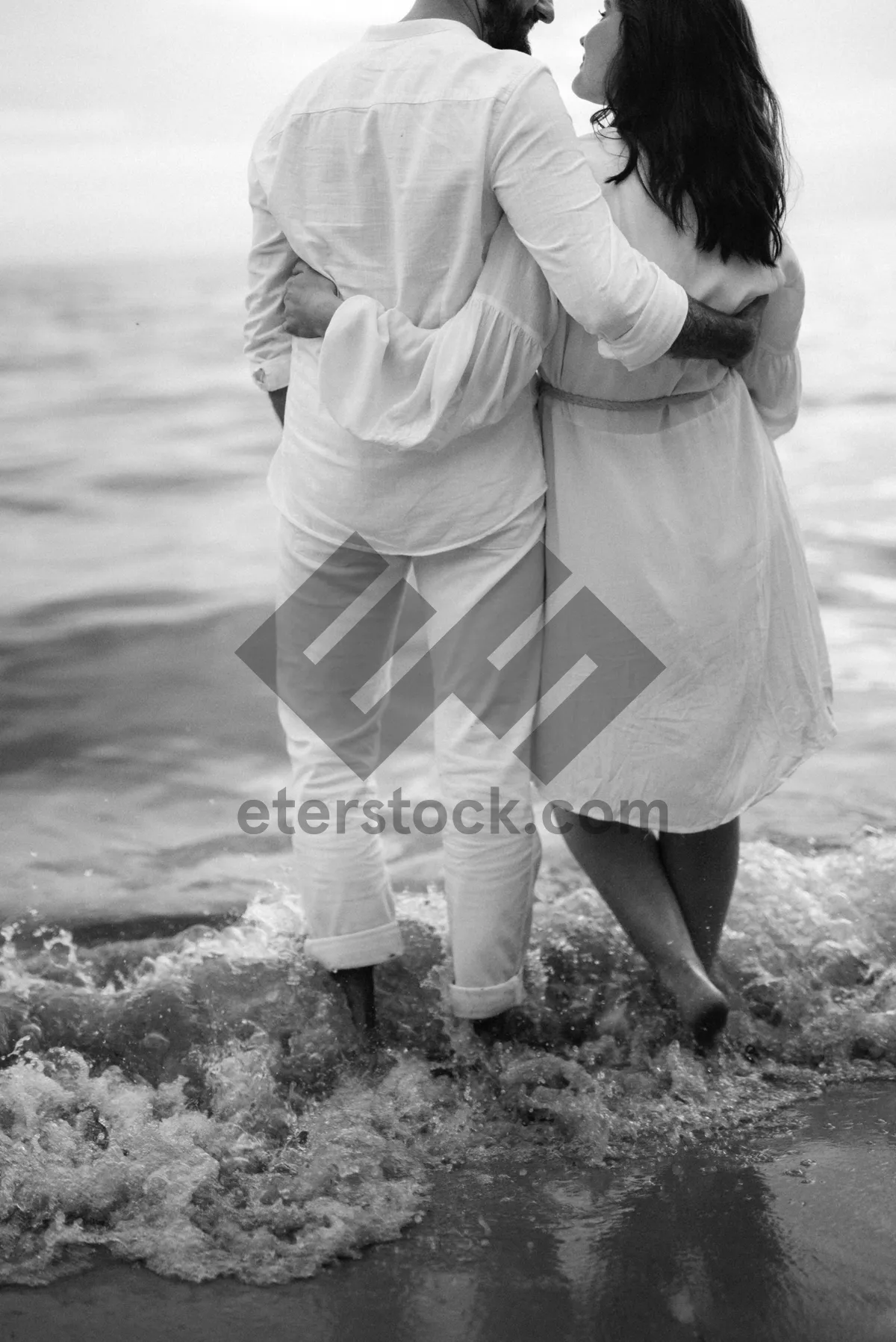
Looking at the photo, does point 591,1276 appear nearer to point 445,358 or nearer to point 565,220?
point 445,358

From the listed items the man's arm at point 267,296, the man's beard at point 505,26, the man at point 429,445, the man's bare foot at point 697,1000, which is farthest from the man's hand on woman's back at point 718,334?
the man's bare foot at point 697,1000

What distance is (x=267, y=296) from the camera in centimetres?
181

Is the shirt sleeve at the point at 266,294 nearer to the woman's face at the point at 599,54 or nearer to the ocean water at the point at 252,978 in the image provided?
the woman's face at the point at 599,54

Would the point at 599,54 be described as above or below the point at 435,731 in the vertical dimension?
above

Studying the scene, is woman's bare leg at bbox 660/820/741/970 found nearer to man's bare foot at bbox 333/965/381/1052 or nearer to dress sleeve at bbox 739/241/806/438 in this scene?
man's bare foot at bbox 333/965/381/1052

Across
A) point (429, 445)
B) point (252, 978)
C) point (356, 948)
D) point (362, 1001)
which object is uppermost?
point (429, 445)

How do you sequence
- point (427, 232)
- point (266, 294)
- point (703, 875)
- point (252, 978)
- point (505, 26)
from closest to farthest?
point (427, 232) → point (505, 26) → point (266, 294) → point (703, 875) → point (252, 978)

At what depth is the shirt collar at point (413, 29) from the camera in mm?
1578

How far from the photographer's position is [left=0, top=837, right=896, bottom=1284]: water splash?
1.57m

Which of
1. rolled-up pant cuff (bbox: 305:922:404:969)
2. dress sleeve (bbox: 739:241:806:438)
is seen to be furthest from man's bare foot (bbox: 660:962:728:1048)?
dress sleeve (bbox: 739:241:806:438)


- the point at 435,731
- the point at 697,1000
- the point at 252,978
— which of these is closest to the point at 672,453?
the point at 435,731

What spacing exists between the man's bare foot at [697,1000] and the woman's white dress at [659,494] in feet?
0.62

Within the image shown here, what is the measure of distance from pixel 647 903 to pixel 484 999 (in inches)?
9.9

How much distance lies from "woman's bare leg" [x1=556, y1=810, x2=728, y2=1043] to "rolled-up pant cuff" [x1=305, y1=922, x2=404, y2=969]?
0.29 metres
